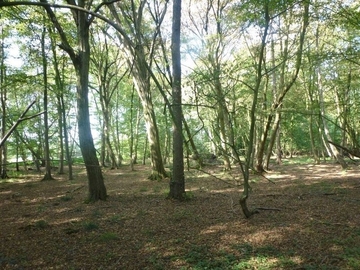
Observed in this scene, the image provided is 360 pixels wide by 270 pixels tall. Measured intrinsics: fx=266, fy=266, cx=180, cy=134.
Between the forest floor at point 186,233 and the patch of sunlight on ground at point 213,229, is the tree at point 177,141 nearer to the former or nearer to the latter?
the forest floor at point 186,233

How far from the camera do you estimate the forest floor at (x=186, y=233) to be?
4.35 m

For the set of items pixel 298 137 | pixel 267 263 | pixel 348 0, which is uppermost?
pixel 348 0

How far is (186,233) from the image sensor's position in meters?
5.67

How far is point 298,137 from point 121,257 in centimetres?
3720

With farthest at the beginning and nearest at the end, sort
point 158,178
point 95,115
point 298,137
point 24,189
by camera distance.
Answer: point 298,137 < point 95,115 < point 158,178 < point 24,189

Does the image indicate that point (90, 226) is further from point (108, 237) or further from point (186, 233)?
point (186, 233)

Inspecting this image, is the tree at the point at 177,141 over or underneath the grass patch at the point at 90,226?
over

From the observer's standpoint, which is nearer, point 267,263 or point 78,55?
point 267,263

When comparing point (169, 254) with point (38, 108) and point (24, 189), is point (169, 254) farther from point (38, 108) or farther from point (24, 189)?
point (38, 108)

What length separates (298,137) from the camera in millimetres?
37312

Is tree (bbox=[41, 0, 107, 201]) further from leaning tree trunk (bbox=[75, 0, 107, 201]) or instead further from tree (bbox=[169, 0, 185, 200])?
tree (bbox=[169, 0, 185, 200])

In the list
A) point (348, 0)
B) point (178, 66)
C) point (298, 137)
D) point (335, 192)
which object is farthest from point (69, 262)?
point (298, 137)

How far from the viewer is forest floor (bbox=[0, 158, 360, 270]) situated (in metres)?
4.35

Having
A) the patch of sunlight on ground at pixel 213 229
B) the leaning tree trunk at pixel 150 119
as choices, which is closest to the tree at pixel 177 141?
Result: the patch of sunlight on ground at pixel 213 229
